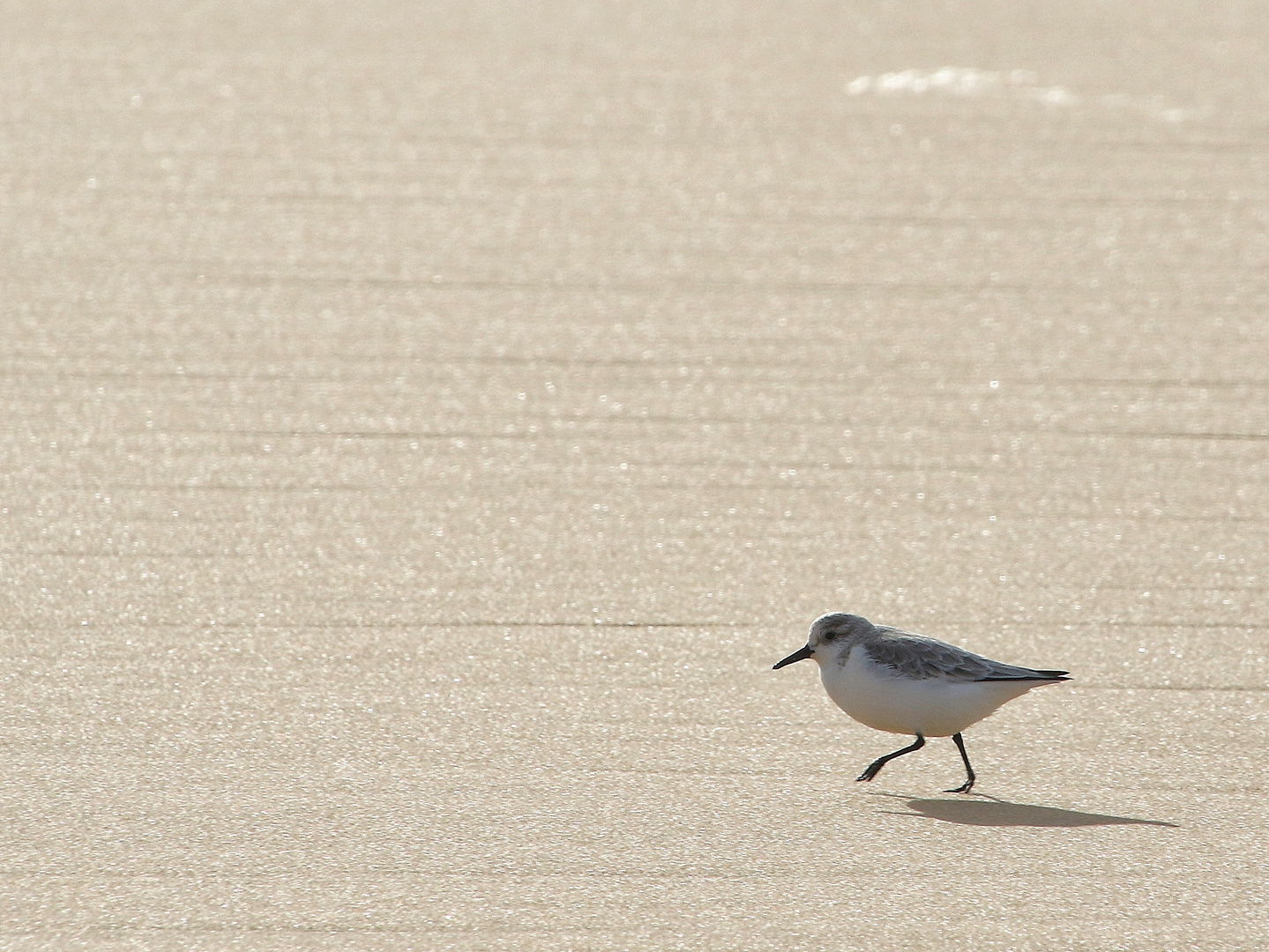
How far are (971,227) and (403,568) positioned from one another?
360 cm

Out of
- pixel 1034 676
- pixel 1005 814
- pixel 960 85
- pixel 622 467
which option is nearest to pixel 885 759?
pixel 1005 814

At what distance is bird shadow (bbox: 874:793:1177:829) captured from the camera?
4262 millimetres

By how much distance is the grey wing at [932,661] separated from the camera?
171 inches

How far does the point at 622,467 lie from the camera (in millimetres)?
6566

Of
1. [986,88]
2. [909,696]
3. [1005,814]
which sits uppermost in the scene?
[986,88]

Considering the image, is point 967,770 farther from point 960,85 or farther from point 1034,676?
point 960,85

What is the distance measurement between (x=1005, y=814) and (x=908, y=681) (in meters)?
0.40

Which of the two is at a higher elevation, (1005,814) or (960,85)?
(960,85)

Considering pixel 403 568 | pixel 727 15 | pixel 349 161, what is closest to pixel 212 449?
pixel 403 568

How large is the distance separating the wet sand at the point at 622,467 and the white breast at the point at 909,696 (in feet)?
0.66

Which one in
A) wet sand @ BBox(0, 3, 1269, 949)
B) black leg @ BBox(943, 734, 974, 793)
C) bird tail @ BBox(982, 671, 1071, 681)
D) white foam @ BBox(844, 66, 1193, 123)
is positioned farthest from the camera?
white foam @ BBox(844, 66, 1193, 123)

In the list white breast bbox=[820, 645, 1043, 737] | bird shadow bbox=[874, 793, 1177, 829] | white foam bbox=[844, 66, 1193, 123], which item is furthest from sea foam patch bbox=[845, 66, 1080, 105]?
bird shadow bbox=[874, 793, 1177, 829]

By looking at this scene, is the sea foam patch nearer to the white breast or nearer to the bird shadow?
the white breast

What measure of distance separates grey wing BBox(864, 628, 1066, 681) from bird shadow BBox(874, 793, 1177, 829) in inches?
13.1
